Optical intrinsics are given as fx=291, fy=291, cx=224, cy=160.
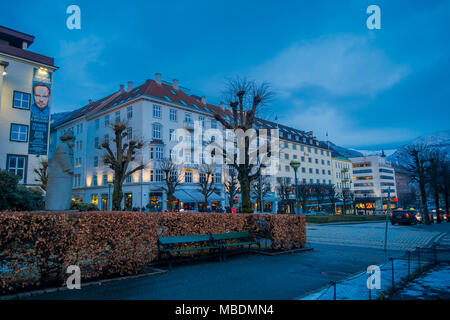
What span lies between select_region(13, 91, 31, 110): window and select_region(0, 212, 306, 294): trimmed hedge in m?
33.2

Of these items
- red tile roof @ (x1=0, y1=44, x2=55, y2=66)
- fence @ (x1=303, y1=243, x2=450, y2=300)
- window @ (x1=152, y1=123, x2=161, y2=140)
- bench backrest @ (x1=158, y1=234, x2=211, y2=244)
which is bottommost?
fence @ (x1=303, y1=243, x2=450, y2=300)

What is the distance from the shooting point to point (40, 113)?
34.5 m

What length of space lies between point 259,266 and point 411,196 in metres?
128

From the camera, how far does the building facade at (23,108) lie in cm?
3212

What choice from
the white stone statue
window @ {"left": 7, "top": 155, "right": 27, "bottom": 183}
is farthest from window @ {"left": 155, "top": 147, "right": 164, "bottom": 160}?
the white stone statue

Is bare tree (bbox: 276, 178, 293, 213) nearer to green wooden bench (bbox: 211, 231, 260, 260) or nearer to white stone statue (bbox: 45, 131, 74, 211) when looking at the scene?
green wooden bench (bbox: 211, 231, 260, 260)

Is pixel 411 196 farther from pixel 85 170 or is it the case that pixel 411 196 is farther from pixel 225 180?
pixel 85 170

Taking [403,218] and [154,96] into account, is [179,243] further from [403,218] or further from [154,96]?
[154,96]

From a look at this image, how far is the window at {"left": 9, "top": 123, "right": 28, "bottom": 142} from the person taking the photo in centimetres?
3253

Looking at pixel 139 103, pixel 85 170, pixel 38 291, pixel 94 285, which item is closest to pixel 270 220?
pixel 94 285

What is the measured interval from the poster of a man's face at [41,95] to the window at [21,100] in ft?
2.62

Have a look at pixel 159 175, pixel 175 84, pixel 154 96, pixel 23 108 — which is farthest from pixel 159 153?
pixel 23 108

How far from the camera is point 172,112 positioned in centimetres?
4903

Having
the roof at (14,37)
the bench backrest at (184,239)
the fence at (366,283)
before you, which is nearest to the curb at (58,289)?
the bench backrest at (184,239)
